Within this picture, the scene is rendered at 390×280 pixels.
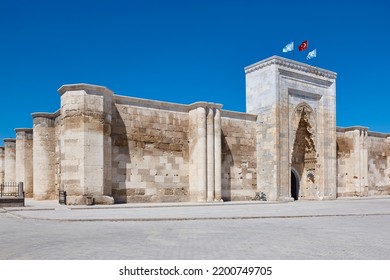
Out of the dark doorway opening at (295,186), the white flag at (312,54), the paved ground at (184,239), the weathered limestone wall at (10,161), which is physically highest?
the white flag at (312,54)

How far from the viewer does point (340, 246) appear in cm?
717

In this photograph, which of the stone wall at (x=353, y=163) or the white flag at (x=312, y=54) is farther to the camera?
the stone wall at (x=353, y=163)

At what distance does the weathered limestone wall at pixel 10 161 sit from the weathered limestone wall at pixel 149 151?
11389 mm

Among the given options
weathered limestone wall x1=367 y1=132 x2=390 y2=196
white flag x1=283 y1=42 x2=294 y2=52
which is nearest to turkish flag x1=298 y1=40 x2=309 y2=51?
white flag x1=283 y1=42 x2=294 y2=52

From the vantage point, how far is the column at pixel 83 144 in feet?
59.7

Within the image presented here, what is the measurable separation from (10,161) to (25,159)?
3.70 meters

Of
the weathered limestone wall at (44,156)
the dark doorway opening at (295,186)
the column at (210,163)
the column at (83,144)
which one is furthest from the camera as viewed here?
the dark doorway opening at (295,186)

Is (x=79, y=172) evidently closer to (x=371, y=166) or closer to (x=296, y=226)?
(x=296, y=226)

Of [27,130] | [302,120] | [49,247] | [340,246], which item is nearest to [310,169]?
[302,120]

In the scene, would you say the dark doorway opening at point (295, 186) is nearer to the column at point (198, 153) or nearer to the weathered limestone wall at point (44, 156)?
the column at point (198, 153)

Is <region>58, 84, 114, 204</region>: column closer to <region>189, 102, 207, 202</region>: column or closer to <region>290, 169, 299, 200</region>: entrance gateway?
<region>189, 102, 207, 202</region>: column

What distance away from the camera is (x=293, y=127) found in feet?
85.7

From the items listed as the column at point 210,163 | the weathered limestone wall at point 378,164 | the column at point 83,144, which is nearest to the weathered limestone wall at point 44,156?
the column at point 83,144

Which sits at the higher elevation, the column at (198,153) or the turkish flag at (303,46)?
the turkish flag at (303,46)
